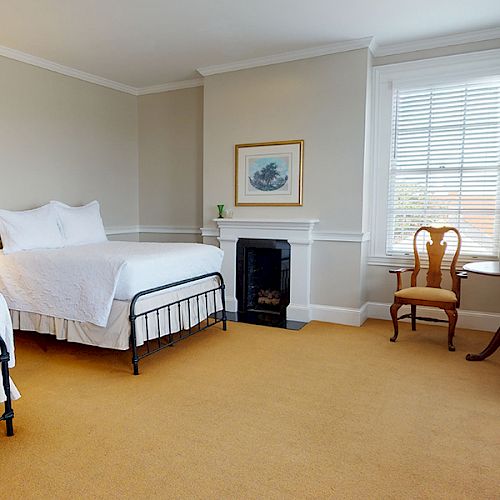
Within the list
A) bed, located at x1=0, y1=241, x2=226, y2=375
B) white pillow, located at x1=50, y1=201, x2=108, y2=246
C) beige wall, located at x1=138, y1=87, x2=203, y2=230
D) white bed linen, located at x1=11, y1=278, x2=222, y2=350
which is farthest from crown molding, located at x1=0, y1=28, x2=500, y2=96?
white bed linen, located at x1=11, y1=278, x2=222, y2=350

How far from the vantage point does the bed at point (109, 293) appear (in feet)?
10.2

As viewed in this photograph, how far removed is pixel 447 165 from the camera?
4.25 meters

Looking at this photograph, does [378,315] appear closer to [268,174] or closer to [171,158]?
[268,174]

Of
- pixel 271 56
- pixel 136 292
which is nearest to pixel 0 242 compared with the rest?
pixel 136 292

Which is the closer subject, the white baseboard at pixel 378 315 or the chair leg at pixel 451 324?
the chair leg at pixel 451 324

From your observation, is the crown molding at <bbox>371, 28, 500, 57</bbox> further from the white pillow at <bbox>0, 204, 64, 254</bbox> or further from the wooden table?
the white pillow at <bbox>0, 204, 64, 254</bbox>

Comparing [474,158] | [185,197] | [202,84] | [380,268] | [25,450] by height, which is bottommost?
[25,450]

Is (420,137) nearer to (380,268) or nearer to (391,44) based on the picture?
(391,44)

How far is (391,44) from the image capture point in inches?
168

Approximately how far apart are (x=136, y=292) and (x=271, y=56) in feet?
9.50

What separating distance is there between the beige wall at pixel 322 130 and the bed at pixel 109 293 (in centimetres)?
137

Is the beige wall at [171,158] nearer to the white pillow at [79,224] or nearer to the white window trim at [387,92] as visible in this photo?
the white pillow at [79,224]

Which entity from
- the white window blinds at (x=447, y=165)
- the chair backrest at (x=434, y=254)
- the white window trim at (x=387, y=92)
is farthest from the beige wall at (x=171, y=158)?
the chair backrest at (x=434, y=254)

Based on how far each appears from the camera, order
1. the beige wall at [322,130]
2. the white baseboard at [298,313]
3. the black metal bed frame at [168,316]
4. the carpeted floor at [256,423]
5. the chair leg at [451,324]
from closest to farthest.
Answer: the carpeted floor at [256,423] → the black metal bed frame at [168,316] → the chair leg at [451,324] → the beige wall at [322,130] → the white baseboard at [298,313]
